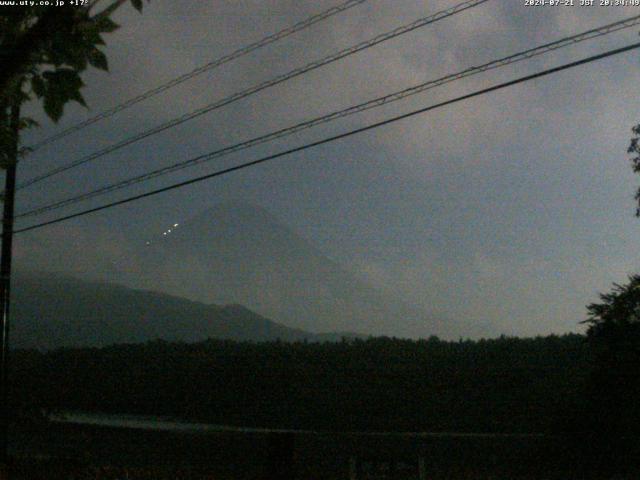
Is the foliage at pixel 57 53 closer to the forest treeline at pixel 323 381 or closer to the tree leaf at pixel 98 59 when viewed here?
the tree leaf at pixel 98 59

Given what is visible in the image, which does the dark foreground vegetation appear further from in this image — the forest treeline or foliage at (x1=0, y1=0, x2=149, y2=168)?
foliage at (x1=0, y1=0, x2=149, y2=168)

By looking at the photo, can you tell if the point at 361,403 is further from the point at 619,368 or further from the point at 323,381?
the point at 619,368

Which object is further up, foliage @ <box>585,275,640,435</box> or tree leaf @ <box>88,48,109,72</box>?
tree leaf @ <box>88,48,109,72</box>

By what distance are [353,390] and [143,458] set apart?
24393mm

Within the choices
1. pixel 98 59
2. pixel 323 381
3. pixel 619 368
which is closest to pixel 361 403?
pixel 323 381

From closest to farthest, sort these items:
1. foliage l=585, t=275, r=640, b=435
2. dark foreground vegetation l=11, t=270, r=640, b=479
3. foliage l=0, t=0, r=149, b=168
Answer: foliage l=0, t=0, r=149, b=168 → dark foreground vegetation l=11, t=270, r=640, b=479 → foliage l=585, t=275, r=640, b=435

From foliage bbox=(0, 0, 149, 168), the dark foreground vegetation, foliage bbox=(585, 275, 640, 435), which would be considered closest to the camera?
foliage bbox=(0, 0, 149, 168)

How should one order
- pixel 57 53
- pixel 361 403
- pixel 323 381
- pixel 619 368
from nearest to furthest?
1. pixel 57 53
2. pixel 619 368
3. pixel 361 403
4. pixel 323 381

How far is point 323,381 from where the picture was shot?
38.5 m

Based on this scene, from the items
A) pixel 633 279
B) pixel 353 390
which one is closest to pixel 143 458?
pixel 633 279

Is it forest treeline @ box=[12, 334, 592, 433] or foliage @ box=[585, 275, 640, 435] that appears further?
forest treeline @ box=[12, 334, 592, 433]

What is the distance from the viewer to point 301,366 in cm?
4044

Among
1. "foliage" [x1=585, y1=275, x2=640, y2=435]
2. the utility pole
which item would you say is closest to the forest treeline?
"foliage" [x1=585, y1=275, x2=640, y2=435]

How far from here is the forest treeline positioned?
3228 centimetres
